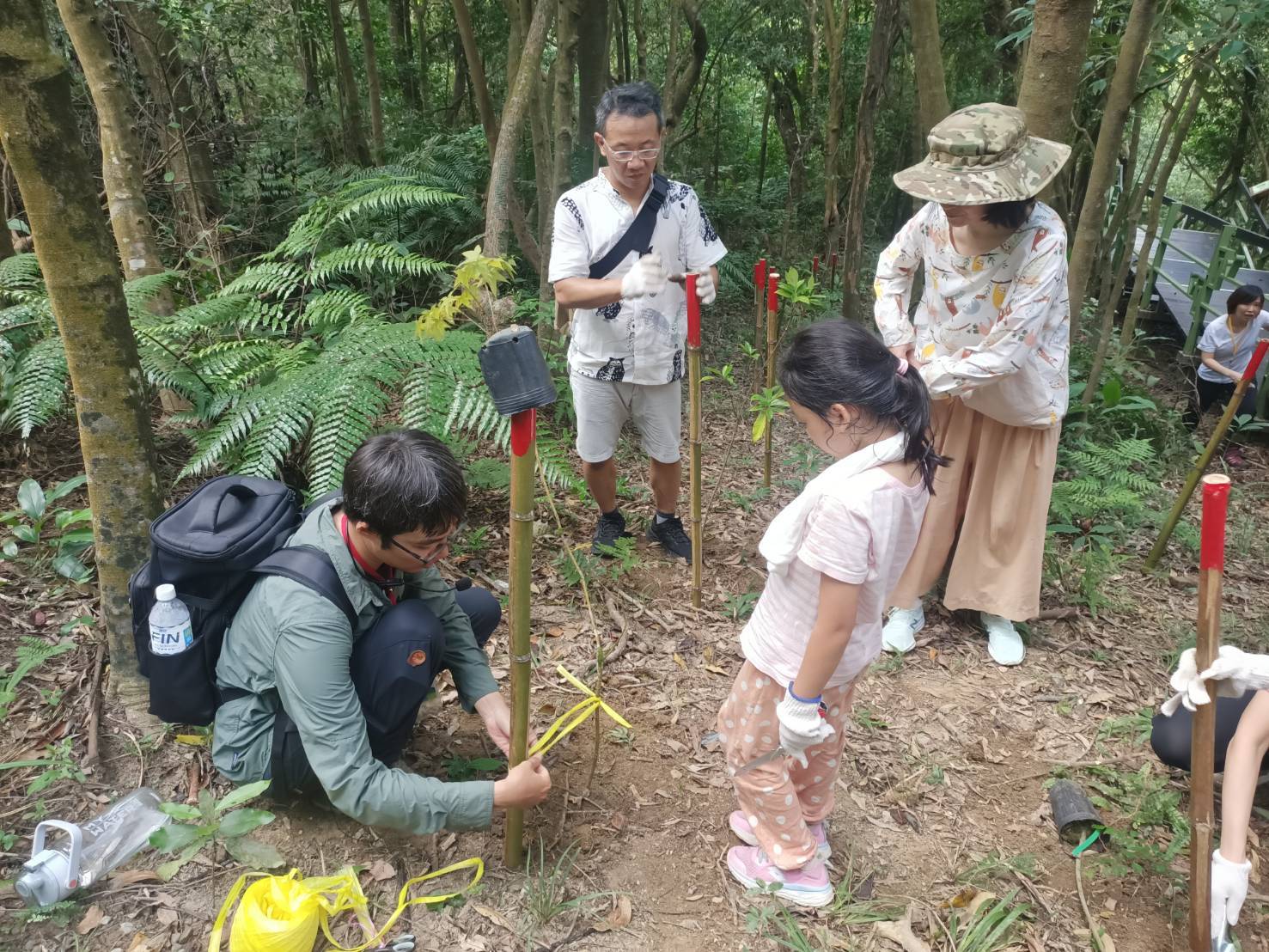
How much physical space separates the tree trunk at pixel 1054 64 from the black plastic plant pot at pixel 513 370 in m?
2.96

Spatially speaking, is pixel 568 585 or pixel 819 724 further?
pixel 568 585

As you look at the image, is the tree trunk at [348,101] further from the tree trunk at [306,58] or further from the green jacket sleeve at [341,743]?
the green jacket sleeve at [341,743]

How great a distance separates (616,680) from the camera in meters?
2.79

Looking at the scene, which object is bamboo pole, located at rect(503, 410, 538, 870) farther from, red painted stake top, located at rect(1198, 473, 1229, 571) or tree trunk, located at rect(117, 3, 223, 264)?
tree trunk, located at rect(117, 3, 223, 264)

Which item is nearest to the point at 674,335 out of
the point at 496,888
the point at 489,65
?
the point at 496,888

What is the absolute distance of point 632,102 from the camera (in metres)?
2.69

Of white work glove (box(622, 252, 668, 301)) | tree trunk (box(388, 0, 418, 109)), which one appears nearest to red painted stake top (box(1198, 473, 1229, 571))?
white work glove (box(622, 252, 668, 301))

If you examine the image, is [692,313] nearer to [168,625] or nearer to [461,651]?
[461,651]

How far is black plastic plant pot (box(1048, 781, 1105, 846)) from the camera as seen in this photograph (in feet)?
7.29

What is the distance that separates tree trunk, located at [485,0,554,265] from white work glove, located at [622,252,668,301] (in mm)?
1802

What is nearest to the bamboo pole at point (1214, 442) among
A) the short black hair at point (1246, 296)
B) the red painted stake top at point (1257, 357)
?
the red painted stake top at point (1257, 357)

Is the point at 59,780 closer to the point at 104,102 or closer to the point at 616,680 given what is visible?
the point at 616,680

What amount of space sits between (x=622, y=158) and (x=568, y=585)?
1.65m

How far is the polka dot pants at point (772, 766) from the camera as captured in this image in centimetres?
187
